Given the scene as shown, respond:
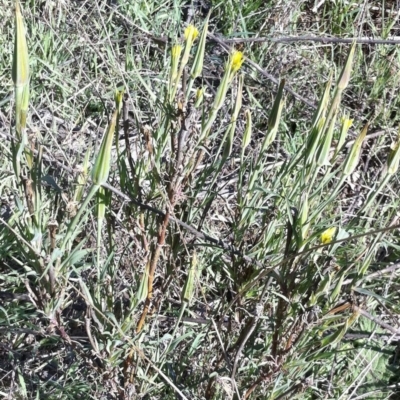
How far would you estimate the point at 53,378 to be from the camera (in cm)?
142

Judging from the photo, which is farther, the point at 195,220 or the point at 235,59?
the point at 195,220

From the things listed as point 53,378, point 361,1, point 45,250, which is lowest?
point 53,378

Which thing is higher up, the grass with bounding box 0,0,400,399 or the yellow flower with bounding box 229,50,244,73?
the yellow flower with bounding box 229,50,244,73

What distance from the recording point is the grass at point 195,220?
3.13 feet

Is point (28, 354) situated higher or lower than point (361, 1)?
lower

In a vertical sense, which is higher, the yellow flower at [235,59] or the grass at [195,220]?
the yellow flower at [235,59]

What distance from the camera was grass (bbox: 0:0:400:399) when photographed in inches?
37.6

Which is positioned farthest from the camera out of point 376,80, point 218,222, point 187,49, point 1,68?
point 376,80

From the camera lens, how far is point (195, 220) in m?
1.52

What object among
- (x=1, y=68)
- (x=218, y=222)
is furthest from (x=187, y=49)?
(x=1, y=68)

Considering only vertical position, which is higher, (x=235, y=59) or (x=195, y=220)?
(x=235, y=59)

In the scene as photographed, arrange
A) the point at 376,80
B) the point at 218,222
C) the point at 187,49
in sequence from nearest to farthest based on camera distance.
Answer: the point at 187,49
the point at 218,222
the point at 376,80

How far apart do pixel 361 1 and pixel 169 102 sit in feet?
5.23

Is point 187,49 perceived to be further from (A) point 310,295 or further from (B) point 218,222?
(B) point 218,222
